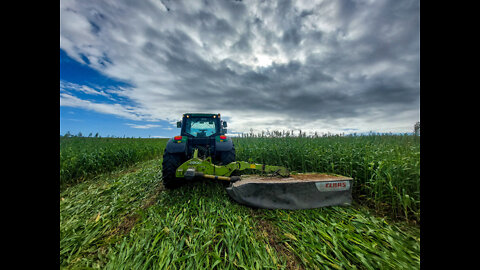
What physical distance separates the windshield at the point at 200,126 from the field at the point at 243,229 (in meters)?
1.50

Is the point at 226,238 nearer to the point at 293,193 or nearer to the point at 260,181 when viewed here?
the point at 260,181

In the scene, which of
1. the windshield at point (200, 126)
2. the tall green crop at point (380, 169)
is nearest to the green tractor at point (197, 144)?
the windshield at point (200, 126)

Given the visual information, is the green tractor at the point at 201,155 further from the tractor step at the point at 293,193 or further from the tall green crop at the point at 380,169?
the tall green crop at the point at 380,169

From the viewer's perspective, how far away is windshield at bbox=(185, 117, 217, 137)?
402 centimetres

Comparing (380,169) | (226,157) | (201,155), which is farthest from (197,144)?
(380,169)

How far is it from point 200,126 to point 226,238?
307cm

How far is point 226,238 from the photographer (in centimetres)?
165

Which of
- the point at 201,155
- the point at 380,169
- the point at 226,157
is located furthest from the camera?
the point at 201,155

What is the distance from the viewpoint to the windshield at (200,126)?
402 centimetres

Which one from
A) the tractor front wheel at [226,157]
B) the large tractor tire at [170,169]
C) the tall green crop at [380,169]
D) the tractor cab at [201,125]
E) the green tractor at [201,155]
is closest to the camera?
the tall green crop at [380,169]

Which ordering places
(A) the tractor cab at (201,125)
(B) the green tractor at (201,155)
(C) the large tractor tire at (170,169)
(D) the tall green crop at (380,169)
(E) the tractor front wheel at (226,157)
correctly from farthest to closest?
(A) the tractor cab at (201,125)
(E) the tractor front wheel at (226,157)
(C) the large tractor tire at (170,169)
(B) the green tractor at (201,155)
(D) the tall green crop at (380,169)
